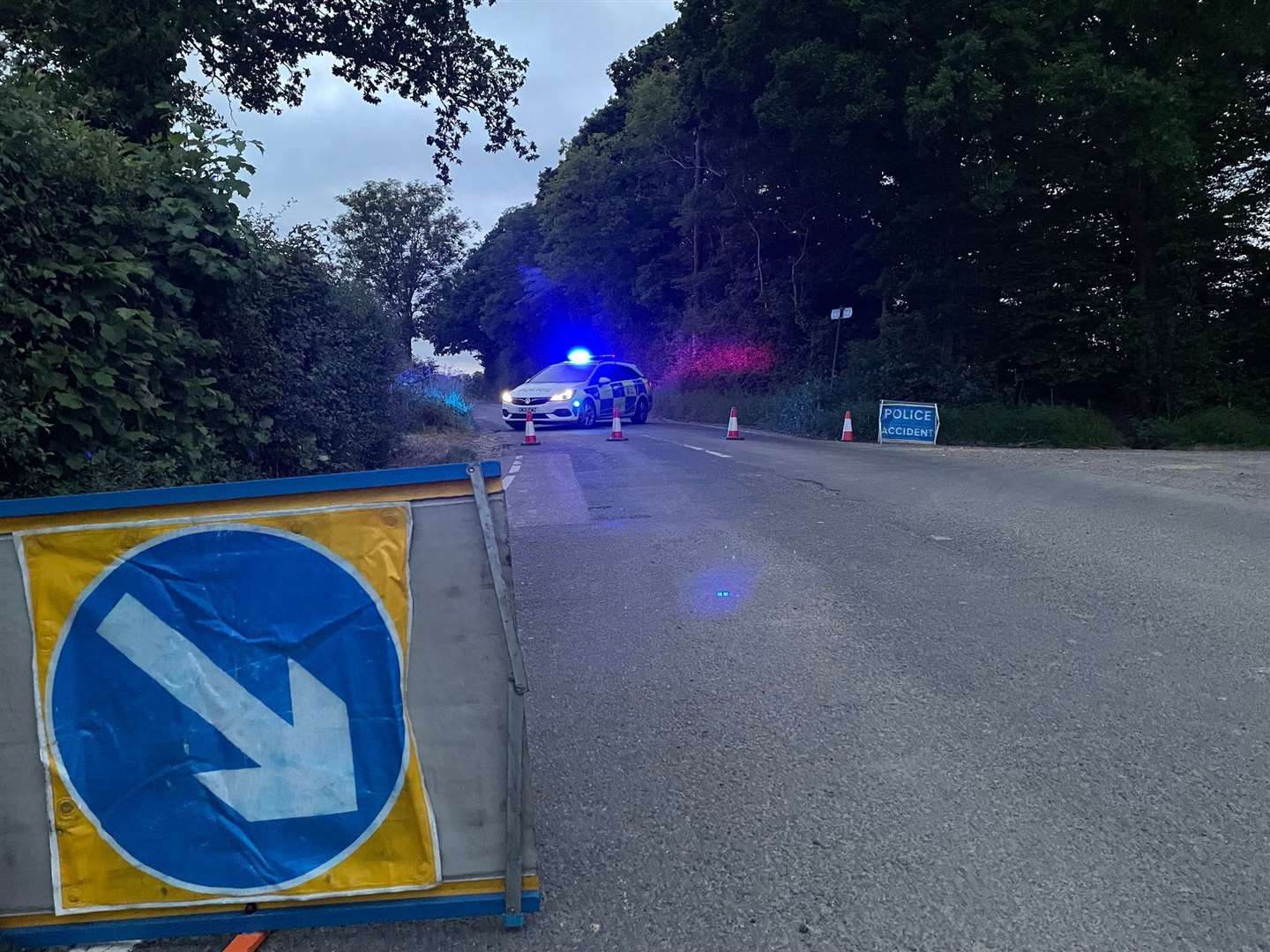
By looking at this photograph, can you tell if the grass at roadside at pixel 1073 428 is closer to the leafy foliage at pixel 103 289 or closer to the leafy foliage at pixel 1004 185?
the leafy foliage at pixel 1004 185

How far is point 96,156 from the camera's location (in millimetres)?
5676

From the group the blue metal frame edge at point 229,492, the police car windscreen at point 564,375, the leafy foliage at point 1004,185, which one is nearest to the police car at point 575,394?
the police car windscreen at point 564,375

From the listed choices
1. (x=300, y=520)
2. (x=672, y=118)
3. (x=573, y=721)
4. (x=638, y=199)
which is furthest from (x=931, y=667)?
(x=638, y=199)

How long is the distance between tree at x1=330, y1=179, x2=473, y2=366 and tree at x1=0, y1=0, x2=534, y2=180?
31.6m

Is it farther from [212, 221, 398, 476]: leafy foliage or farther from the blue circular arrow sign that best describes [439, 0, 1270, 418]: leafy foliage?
the blue circular arrow sign

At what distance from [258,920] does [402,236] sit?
5254cm

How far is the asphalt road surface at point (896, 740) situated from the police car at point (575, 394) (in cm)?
1572

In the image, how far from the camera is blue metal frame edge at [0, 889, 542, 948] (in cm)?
263

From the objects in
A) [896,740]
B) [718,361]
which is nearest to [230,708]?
[896,740]

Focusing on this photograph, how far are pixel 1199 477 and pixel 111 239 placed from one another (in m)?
13.0

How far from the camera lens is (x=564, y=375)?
2541 cm

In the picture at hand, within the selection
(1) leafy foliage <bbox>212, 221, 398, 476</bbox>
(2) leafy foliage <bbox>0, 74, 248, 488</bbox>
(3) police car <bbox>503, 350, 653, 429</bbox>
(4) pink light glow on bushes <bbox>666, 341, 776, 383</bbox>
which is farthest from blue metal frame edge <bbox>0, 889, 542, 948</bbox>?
(4) pink light glow on bushes <bbox>666, 341, 776, 383</bbox>

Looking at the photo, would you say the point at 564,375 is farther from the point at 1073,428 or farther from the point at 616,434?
the point at 1073,428

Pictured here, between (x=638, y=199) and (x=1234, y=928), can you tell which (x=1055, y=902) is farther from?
(x=638, y=199)
